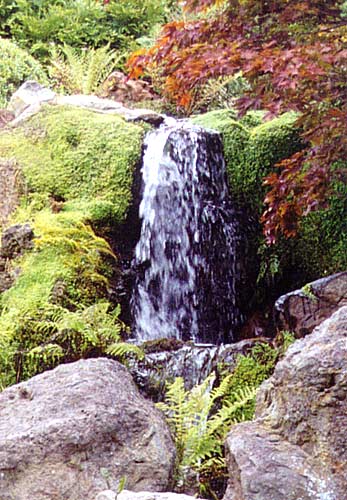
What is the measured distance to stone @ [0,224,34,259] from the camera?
5.04 metres

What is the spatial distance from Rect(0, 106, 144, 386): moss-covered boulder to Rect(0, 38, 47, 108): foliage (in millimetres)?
2215

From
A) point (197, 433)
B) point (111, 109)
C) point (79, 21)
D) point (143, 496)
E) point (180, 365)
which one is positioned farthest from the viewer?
point (79, 21)

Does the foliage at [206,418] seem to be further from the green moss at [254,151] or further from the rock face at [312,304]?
the green moss at [254,151]

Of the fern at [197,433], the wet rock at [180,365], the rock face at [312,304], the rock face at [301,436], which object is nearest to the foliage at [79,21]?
the rock face at [312,304]

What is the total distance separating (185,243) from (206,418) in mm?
2549

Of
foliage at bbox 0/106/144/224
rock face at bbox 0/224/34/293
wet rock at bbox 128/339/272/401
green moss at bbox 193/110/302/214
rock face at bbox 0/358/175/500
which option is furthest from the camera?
green moss at bbox 193/110/302/214

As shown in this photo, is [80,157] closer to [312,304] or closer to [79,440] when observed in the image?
[312,304]

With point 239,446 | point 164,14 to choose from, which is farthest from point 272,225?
point 164,14

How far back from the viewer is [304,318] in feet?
16.1

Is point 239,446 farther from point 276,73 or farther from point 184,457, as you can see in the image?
point 276,73

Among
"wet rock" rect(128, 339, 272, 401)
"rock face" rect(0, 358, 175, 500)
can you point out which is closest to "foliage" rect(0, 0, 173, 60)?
"wet rock" rect(128, 339, 272, 401)

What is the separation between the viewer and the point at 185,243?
232 inches

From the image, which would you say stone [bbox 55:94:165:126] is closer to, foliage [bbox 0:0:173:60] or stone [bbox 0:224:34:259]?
stone [bbox 0:224:34:259]

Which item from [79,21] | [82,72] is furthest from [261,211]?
[79,21]
